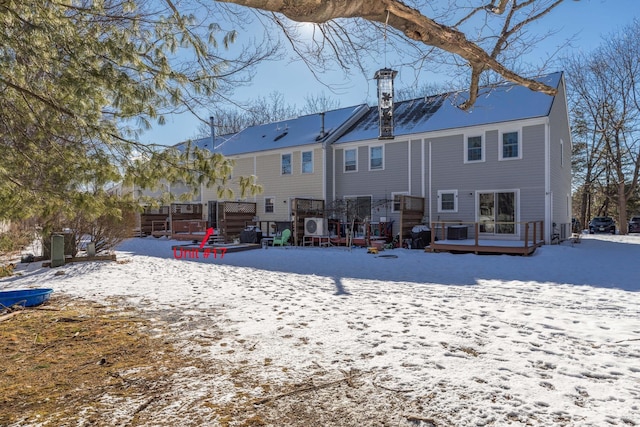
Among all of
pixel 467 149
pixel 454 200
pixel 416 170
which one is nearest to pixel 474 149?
pixel 467 149

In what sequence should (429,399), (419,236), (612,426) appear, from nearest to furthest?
(612,426) < (429,399) < (419,236)

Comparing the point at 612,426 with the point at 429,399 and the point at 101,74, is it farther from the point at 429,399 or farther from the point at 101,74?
the point at 101,74

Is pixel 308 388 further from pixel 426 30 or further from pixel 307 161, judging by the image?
pixel 307 161

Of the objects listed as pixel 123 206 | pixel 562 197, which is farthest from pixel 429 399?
pixel 562 197

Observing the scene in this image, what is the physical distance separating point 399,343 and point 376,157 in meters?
15.4

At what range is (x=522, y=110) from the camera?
1509 cm

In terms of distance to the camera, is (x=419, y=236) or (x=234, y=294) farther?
(x=419, y=236)

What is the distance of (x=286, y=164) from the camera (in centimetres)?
2127

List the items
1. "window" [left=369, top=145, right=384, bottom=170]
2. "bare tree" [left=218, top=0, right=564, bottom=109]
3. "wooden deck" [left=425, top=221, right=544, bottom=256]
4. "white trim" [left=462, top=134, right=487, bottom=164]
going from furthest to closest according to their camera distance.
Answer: "window" [left=369, top=145, right=384, bottom=170] → "white trim" [left=462, top=134, right=487, bottom=164] → "wooden deck" [left=425, top=221, right=544, bottom=256] → "bare tree" [left=218, top=0, right=564, bottom=109]

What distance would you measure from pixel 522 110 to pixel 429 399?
49.9ft

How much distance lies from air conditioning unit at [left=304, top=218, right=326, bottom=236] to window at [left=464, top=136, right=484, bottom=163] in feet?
21.3

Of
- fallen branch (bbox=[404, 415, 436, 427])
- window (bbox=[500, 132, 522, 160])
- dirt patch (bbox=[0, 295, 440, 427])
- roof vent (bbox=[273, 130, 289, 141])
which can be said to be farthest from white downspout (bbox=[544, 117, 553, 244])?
fallen branch (bbox=[404, 415, 436, 427])

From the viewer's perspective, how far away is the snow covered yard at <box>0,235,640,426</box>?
253 centimetres

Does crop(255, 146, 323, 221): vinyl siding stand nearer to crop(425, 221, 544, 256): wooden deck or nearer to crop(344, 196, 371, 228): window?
crop(344, 196, 371, 228): window
